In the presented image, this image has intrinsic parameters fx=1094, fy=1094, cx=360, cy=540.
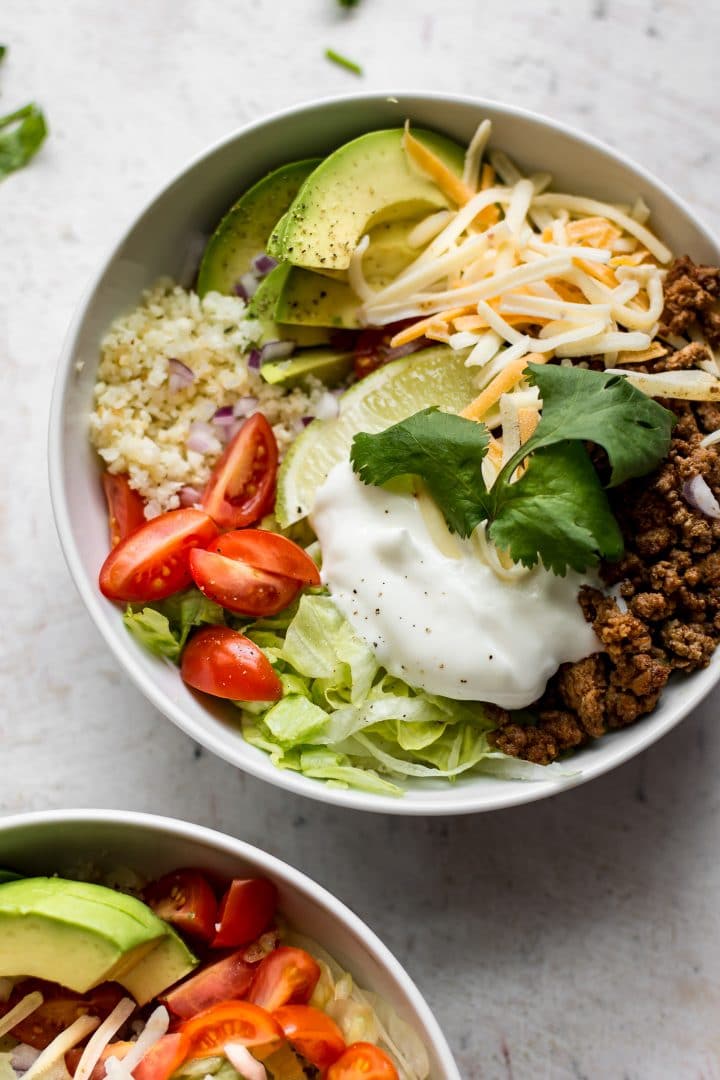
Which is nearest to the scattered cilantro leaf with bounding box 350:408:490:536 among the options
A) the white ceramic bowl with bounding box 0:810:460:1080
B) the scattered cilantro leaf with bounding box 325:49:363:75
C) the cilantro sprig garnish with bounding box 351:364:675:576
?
the cilantro sprig garnish with bounding box 351:364:675:576

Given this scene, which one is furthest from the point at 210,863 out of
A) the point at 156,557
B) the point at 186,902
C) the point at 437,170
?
the point at 437,170

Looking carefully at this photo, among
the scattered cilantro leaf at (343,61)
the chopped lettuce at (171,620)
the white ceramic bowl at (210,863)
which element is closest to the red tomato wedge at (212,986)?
the white ceramic bowl at (210,863)

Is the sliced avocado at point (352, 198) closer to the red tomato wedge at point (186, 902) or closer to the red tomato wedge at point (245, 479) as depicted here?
the red tomato wedge at point (245, 479)

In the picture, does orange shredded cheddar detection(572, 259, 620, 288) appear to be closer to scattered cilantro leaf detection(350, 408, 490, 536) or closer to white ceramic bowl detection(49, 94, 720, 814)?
white ceramic bowl detection(49, 94, 720, 814)

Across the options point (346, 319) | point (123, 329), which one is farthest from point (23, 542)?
point (346, 319)

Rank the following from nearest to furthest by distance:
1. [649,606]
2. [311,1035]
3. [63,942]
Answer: [63,942] < [311,1035] < [649,606]

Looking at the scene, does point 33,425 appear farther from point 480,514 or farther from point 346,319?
point 480,514

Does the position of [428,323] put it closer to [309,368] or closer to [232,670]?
[309,368]
